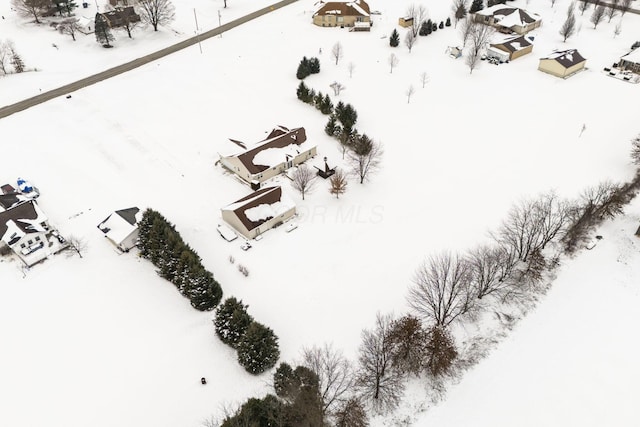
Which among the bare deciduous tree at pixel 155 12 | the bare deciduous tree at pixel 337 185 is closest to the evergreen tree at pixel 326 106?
the bare deciduous tree at pixel 337 185

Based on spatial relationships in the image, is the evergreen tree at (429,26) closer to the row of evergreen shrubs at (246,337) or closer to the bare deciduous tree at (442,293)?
the bare deciduous tree at (442,293)

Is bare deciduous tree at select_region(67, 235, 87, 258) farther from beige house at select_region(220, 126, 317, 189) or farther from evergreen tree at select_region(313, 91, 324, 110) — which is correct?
evergreen tree at select_region(313, 91, 324, 110)

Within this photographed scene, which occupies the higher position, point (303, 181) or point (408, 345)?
point (303, 181)

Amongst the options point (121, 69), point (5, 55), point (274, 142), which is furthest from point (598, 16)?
point (5, 55)

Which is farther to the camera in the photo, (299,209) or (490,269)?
(299,209)

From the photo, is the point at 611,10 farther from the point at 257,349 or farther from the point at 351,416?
the point at 257,349

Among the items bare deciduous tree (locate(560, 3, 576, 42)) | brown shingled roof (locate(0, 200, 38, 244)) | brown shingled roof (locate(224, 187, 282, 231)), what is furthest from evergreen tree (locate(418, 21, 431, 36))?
brown shingled roof (locate(0, 200, 38, 244))
